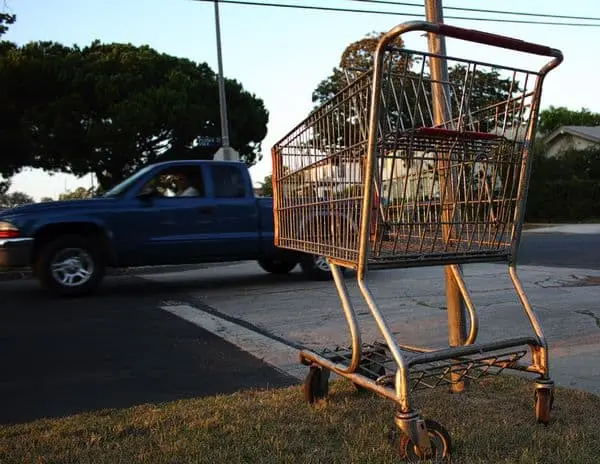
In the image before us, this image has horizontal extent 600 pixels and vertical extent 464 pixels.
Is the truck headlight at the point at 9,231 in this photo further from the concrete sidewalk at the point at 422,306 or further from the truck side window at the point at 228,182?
the truck side window at the point at 228,182

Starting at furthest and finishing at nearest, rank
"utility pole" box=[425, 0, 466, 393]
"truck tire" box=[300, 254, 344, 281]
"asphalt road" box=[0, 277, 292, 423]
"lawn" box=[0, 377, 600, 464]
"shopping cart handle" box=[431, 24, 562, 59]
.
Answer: "truck tire" box=[300, 254, 344, 281], "asphalt road" box=[0, 277, 292, 423], "utility pole" box=[425, 0, 466, 393], "lawn" box=[0, 377, 600, 464], "shopping cart handle" box=[431, 24, 562, 59]

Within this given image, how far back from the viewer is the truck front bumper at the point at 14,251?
8445mm

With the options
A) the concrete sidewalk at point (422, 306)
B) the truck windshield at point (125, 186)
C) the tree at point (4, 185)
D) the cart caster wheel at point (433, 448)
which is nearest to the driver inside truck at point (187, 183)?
the truck windshield at point (125, 186)

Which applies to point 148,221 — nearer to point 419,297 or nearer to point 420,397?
point 419,297

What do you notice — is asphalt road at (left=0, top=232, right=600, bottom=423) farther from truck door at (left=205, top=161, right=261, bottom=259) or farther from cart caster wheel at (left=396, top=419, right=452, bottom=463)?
cart caster wheel at (left=396, top=419, right=452, bottom=463)

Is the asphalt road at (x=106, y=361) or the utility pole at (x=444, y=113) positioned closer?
the utility pole at (x=444, y=113)

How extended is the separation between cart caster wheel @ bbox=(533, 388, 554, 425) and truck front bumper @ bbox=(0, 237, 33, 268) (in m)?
7.11

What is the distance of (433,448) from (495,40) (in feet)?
6.38

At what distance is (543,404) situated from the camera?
3.48 m

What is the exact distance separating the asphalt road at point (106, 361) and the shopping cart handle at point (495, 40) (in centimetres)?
277

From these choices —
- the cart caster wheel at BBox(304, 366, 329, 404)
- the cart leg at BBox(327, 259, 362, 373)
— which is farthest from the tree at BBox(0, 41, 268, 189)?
the cart leg at BBox(327, 259, 362, 373)

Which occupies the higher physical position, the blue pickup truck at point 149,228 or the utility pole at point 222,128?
the utility pole at point 222,128

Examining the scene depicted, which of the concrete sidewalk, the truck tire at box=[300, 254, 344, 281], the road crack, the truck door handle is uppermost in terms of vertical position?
the truck door handle

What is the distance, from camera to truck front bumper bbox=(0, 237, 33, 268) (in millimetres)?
8445
